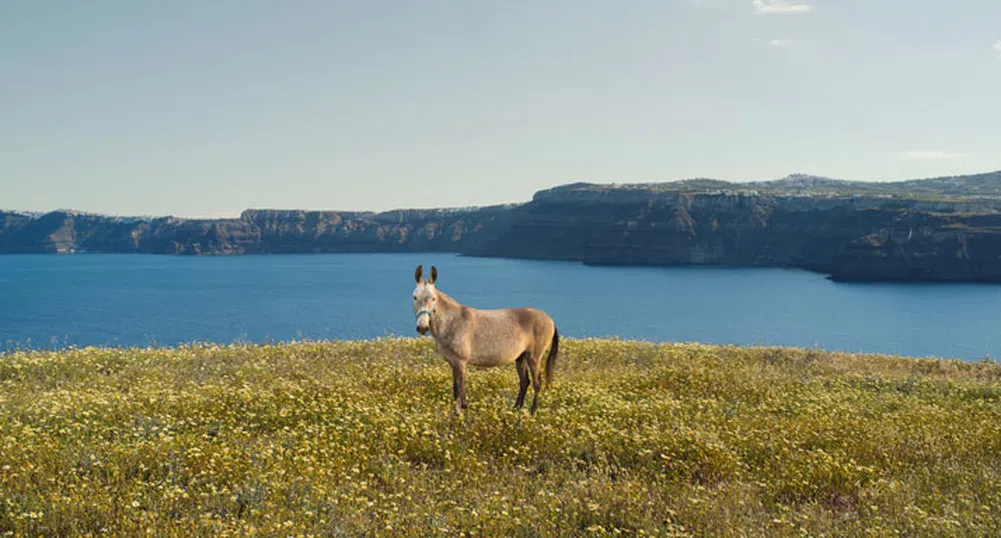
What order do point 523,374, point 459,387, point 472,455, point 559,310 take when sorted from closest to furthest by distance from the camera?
point 472,455 → point 459,387 → point 523,374 → point 559,310

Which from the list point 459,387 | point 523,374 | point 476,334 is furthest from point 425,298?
point 523,374

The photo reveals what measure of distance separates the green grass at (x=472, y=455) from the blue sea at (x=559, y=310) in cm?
5764

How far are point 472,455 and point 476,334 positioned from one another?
269cm

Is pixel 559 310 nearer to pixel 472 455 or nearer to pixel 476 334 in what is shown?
pixel 476 334

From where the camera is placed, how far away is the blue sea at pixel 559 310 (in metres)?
91.4

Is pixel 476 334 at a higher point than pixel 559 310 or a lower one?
higher

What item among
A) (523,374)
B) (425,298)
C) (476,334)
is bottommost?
(523,374)

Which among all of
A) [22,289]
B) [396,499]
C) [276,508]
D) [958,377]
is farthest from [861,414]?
[22,289]

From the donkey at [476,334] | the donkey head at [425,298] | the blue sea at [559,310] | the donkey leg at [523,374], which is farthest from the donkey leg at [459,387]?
the blue sea at [559,310]

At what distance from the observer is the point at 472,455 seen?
31.1 feet

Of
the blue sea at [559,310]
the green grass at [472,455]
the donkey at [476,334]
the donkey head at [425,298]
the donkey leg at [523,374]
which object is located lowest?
the blue sea at [559,310]

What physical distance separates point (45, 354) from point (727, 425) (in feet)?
61.1

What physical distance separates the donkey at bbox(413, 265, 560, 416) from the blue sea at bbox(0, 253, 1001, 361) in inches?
2351

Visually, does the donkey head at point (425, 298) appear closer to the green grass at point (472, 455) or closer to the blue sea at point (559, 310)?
the green grass at point (472, 455)
